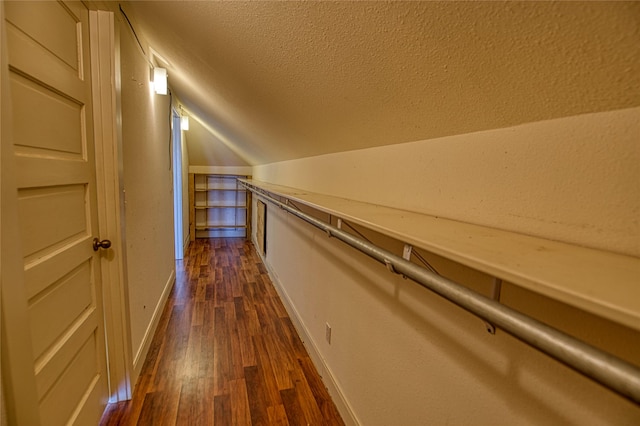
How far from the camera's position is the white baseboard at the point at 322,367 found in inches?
59.0

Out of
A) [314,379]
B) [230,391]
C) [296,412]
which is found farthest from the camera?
[314,379]

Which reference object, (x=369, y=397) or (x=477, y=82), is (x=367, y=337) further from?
(x=477, y=82)

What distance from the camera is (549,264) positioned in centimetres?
45

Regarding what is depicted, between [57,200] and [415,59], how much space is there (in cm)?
132

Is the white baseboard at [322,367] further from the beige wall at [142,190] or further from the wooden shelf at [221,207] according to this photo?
the wooden shelf at [221,207]

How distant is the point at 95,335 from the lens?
1425mm

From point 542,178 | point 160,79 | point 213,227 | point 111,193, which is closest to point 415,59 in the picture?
point 542,178

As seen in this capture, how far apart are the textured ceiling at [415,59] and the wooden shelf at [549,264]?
272 millimetres

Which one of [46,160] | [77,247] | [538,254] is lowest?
[77,247]

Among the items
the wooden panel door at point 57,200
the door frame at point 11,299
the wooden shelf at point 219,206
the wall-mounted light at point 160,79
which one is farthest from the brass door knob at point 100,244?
the wooden shelf at point 219,206

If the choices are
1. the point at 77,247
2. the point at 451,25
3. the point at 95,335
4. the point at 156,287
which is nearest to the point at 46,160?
the point at 77,247

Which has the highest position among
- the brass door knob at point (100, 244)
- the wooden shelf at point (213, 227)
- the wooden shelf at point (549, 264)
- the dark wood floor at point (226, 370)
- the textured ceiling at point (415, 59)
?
the textured ceiling at point (415, 59)

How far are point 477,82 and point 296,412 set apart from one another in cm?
176

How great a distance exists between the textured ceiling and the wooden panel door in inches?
21.1
